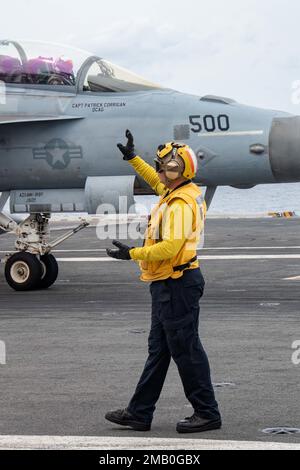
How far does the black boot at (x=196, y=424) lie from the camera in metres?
8.10

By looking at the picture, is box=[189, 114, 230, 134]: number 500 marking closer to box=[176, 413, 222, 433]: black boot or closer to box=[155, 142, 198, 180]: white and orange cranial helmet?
box=[155, 142, 198, 180]: white and orange cranial helmet

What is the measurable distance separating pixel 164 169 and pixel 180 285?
0.88 meters

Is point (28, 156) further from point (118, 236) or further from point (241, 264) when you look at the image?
point (118, 236)

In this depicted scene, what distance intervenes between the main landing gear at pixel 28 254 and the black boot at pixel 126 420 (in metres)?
8.37

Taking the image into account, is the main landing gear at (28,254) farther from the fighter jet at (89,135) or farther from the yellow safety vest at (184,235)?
the yellow safety vest at (184,235)

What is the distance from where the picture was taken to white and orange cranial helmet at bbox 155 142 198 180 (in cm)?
840

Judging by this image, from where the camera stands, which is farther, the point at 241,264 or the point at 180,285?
the point at 241,264

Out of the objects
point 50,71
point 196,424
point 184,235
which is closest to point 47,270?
point 50,71

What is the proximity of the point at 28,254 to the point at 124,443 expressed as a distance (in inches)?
356

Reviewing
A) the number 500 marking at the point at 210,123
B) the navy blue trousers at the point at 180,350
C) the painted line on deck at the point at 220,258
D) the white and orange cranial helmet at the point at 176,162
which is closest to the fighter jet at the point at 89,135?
the number 500 marking at the point at 210,123

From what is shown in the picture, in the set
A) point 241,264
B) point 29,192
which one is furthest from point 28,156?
point 241,264

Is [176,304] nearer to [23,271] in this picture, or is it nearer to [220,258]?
[23,271]

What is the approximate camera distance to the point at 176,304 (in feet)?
27.1

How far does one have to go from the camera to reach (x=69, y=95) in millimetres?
16266
